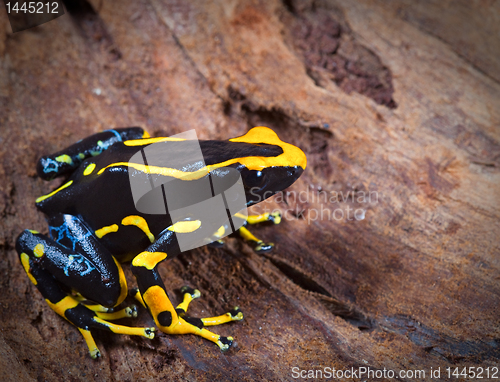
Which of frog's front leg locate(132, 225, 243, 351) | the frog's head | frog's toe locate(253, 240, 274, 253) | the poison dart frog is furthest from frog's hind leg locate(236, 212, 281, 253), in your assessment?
frog's front leg locate(132, 225, 243, 351)

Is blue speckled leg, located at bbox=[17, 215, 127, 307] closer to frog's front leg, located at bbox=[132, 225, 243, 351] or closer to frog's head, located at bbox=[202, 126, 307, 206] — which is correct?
frog's front leg, located at bbox=[132, 225, 243, 351]

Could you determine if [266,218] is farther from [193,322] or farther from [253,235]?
[193,322]

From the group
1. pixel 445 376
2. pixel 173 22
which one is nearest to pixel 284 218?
pixel 445 376

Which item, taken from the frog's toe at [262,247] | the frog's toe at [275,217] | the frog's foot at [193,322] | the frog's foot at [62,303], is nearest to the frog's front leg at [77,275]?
the frog's foot at [62,303]

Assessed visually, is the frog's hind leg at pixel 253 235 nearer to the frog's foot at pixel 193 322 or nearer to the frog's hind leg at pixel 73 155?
the frog's foot at pixel 193 322

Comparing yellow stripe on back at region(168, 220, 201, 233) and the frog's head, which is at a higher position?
the frog's head

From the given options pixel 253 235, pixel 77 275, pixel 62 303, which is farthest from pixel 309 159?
pixel 62 303

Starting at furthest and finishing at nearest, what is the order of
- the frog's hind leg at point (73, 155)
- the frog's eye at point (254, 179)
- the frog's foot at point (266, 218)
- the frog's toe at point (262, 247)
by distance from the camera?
the frog's foot at point (266, 218), the frog's toe at point (262, 247), the frog's hind leg at point (73, 155), the frog's eye at point (254, 179)
